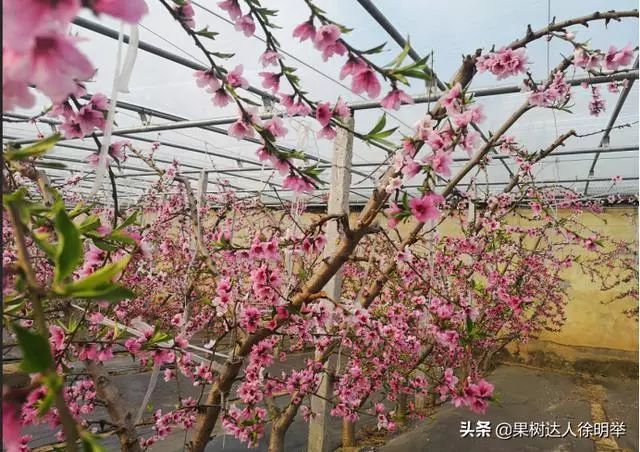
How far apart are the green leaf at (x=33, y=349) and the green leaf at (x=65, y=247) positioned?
0.19 feet

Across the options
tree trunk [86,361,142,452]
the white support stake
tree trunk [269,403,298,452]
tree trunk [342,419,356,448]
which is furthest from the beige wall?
tree trunk [86,361,142,452]

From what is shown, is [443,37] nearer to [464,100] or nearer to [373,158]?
[464,100]

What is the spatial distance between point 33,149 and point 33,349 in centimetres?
18

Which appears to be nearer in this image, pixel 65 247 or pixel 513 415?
pixel 65 247

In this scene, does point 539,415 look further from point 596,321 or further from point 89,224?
point 89,224

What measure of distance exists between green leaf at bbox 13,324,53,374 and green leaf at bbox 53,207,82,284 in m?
0.06

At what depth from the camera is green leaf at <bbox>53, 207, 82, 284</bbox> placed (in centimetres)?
39

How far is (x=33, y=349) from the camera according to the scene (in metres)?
0.35

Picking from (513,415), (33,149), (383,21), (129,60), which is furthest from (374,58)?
(513,415)

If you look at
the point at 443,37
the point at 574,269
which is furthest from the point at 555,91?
the point at 574,269

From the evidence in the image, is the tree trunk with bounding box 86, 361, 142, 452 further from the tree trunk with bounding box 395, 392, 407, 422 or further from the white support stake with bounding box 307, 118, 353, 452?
the tree trunk with bounding box 395, 392, 407, 422

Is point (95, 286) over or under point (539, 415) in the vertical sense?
over

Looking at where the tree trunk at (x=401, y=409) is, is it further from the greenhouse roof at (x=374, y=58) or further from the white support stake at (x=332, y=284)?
the greenhouse roof at (x=374, y=58)

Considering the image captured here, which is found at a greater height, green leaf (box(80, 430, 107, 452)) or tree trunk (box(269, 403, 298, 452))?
green leaf (box(80, 430, 107, 452))
